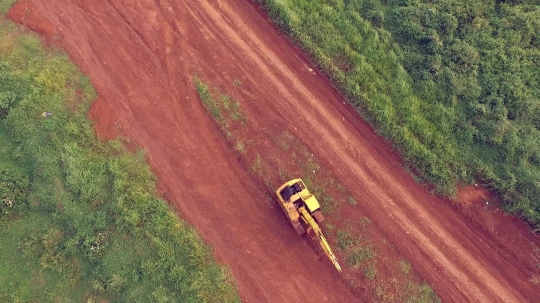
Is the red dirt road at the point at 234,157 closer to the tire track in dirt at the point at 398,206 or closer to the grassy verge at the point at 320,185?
the tire track in dirt at the point at 398,206

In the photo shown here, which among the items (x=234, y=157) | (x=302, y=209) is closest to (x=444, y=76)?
(x=302, y=209)

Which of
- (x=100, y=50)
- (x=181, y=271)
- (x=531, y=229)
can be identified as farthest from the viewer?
(x=100, y=50)

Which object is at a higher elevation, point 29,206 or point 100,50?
point 100,50

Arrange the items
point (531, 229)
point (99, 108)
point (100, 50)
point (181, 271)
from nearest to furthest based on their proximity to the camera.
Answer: point (181, 271), point (531, 229), point (99, 108), point (100, 50)

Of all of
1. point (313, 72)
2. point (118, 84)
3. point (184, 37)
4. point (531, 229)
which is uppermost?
point (531, 229)

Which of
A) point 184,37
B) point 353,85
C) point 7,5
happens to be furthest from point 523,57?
point 7,5

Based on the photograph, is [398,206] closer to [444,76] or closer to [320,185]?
[320,185]

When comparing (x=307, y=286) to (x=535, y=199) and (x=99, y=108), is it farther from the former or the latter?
(x=99, y=108)

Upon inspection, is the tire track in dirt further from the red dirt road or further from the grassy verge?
the grassy verge
